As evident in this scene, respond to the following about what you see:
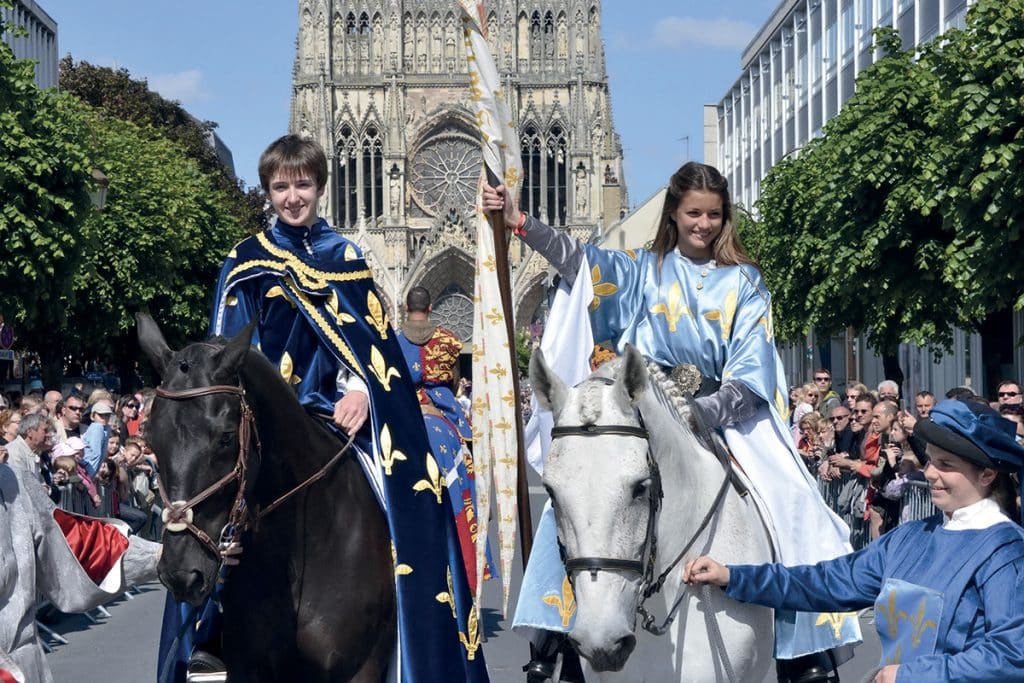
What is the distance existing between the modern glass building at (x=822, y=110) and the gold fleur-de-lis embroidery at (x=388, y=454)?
66.8ft

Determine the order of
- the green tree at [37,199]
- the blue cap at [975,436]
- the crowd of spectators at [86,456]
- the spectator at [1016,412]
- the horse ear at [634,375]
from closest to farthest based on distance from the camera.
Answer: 1. the blue cap at [975,436]
2. the horse ear at [634,375]
3. the spectator at [1016,412]
4. the crowd of spectators at [86,456]
5. the green tree at [37,199]

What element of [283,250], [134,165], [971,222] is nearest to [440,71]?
[134,165]

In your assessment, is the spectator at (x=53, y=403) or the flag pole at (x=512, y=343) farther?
the spectator at (x=53, y=403)

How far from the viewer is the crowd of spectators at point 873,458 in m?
13.7

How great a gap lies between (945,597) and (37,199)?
27791mm

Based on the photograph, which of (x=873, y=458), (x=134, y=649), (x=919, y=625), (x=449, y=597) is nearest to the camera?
(x=919, y=625)

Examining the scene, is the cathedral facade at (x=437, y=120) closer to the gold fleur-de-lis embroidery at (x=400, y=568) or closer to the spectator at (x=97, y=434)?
the spectator at (x=97, y=434)

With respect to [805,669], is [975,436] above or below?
above

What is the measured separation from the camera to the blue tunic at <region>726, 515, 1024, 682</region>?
3824mm

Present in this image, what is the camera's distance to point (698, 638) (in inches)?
193

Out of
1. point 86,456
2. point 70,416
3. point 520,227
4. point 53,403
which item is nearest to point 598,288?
point 520,227

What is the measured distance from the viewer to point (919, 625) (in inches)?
159

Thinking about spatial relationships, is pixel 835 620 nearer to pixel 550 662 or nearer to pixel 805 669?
pixel 805 669

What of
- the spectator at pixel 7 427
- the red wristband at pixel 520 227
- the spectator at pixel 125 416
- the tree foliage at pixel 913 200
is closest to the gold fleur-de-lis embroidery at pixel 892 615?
the red wristband at pixel 520 227
